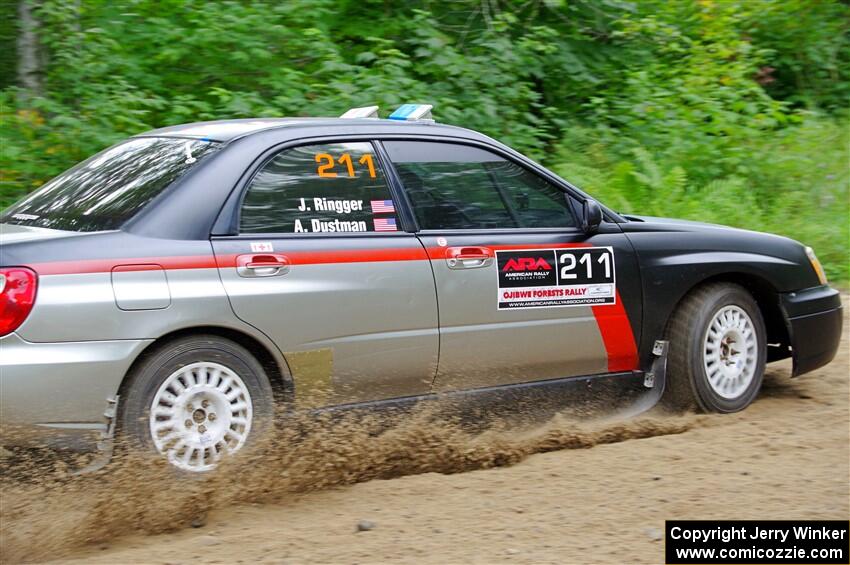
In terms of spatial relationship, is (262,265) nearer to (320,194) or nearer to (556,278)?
(320,194)

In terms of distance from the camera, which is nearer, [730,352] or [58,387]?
[58,387]

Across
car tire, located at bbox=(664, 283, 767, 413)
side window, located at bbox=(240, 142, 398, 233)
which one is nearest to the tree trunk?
side window, located at bbox=(240, 142, 398, 233)

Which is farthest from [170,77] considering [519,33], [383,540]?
[383,540]

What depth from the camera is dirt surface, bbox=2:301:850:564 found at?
3973mm

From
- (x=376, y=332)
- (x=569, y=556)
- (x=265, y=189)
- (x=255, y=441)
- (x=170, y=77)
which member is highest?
(x=170, y=77)

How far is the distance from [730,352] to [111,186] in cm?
345

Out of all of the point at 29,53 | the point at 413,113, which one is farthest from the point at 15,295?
the point at 29,53

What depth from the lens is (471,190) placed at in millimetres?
5414

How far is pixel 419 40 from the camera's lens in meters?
10.5

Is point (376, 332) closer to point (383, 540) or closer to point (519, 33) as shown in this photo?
point (383, 540)

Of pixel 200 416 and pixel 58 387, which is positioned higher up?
Result: pixel 58 387

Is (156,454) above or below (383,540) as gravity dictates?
above

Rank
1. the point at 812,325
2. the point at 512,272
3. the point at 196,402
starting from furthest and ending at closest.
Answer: the point at 812,325 < the point at 512,272 < the point at 196,402

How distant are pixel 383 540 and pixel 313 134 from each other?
1.96 meters
